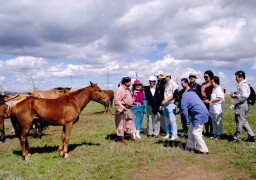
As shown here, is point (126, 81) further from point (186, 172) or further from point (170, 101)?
point (186, 172)

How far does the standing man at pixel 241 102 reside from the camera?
9414mm

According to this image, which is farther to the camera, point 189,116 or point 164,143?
point 164,143

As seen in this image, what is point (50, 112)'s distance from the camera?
8750mm

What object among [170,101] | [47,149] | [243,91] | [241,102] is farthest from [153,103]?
[47,149]

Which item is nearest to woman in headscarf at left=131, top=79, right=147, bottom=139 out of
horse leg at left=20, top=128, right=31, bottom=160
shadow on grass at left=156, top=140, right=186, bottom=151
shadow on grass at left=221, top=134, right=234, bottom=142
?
shadow on grass at left=156, top=140, right=186, bottom=151

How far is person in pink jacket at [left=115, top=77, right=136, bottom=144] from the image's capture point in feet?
34.0

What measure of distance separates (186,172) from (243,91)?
394 cm

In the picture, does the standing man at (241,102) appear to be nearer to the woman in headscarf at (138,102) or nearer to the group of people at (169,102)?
the group of people at (169,102)

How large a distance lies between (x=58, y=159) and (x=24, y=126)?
4.91ft

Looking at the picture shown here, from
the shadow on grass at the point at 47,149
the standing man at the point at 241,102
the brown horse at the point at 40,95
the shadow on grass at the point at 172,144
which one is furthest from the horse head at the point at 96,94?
the standing man at the point at 241,102

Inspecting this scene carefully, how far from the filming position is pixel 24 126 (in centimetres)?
861

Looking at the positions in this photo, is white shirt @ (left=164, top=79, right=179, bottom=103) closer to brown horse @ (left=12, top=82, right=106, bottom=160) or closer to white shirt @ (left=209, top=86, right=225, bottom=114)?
white shirt @ (left=209, top=86, right=225, bottom=114)

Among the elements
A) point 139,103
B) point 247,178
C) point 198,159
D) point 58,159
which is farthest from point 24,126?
point 247,178

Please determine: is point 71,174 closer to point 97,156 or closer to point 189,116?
point 97,156
